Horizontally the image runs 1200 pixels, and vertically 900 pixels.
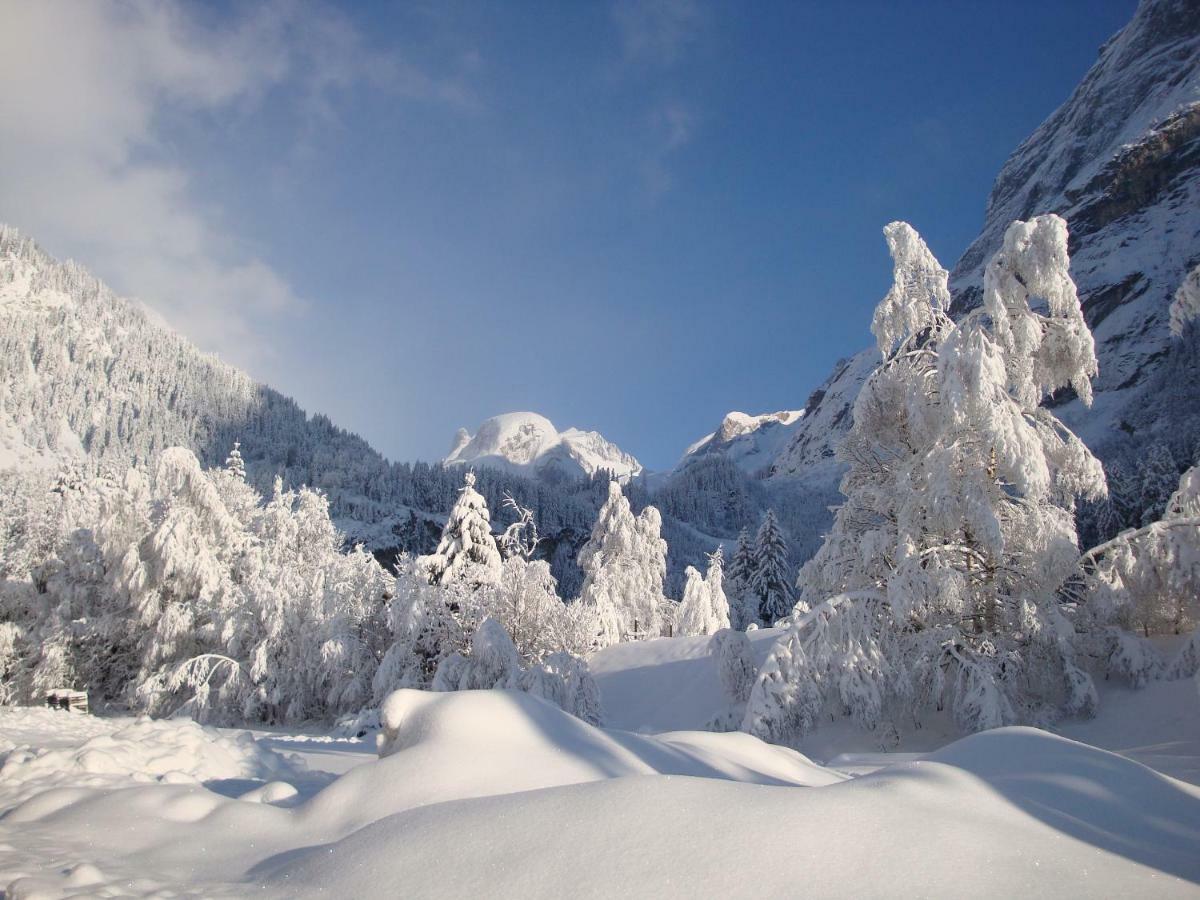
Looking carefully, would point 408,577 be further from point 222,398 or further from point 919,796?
point 222,398

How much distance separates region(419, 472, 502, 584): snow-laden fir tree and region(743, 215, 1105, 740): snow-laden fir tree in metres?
11.5

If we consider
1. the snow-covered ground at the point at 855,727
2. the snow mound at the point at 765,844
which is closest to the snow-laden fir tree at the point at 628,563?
the snow-covered ground at the point at 855,727

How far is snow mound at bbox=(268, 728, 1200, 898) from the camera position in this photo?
2.54m

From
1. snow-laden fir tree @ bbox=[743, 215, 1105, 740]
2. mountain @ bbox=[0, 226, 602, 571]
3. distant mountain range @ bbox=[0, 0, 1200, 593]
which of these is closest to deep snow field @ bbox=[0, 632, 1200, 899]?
snow-laden fir tree @ bbox=[743, 215, 1105, 740]

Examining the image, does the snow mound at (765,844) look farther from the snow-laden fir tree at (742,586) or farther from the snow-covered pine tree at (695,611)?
the snow-laden fir tree at (742,586)

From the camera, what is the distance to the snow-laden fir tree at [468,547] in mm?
19422

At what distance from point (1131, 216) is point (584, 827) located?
163 meters

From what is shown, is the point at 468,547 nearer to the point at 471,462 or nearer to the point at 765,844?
the point at 765,844

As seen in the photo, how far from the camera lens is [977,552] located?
10.1 m

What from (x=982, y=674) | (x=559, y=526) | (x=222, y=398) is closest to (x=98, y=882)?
(x=982, y=674)

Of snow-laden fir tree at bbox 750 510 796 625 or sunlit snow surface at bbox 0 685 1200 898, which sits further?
snow-laden fir tree at bbox 750 510 796 625

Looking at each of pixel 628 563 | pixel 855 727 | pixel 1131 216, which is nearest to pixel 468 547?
pixel 855 727

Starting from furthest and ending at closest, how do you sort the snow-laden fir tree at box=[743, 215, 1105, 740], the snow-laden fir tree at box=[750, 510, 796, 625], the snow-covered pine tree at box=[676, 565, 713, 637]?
the snow-laden fir tree at box=[750, 510, 796, 625] → the snow-covered pine tree at box=[676, 565, 713, 637] → the snow-laden fir tree at box=[743, 215, 1105, 740]

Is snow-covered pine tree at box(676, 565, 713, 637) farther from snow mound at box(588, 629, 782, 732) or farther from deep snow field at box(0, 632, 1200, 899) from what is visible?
deep snow field at box(0, 632, 1200, 899)
